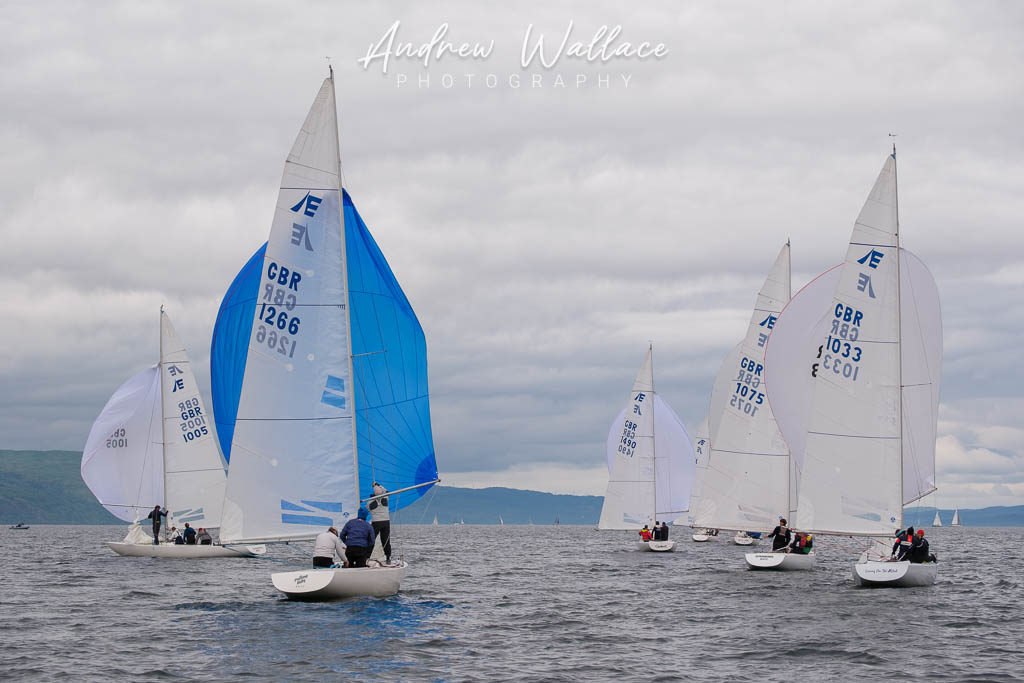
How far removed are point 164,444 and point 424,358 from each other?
75.5 feet

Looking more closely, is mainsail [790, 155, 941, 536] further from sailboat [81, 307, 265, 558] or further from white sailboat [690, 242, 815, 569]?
sailboat [81, 307, 265, 558]

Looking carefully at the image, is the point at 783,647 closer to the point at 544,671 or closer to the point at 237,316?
the point at 544,671

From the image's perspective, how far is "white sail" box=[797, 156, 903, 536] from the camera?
99.9 ft

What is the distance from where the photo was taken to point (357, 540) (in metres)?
22.4

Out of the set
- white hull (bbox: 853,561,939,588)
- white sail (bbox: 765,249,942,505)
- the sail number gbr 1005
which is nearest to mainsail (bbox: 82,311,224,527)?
the sail number gbr 1005

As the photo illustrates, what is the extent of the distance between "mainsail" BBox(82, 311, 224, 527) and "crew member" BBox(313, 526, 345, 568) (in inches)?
886

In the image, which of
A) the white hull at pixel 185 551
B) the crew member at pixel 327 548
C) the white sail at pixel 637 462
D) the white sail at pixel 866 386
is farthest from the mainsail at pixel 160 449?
the white sail at pixel 866 386

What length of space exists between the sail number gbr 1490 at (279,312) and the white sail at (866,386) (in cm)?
1503

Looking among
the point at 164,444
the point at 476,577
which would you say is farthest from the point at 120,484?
the point at 476,577

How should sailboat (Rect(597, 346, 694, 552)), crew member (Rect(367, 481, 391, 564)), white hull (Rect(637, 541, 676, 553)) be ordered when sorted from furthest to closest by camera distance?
1. sailboat (Rect(597, 346, 694, 552))
2. white hull (Rect(637, 541, 676, 553))
3. crew member (Rect(367, 481, 391, 564))

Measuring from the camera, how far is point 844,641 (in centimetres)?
2044

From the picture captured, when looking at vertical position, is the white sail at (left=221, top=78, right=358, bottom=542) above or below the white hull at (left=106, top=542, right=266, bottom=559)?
above

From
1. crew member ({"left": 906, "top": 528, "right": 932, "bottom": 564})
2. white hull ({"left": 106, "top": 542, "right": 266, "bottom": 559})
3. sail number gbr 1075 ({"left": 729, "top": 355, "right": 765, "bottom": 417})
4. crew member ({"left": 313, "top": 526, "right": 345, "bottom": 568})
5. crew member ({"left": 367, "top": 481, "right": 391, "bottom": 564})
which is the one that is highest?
sail number gbr 1075 ({"left": 729, "top": 355, "right": 765, "bottom": 417})

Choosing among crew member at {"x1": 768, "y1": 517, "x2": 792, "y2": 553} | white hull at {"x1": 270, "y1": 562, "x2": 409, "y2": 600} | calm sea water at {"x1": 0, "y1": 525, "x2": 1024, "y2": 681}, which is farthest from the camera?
crew member at {"x1": 768, "y1": 517, "x2": 792, "y2": 553}
